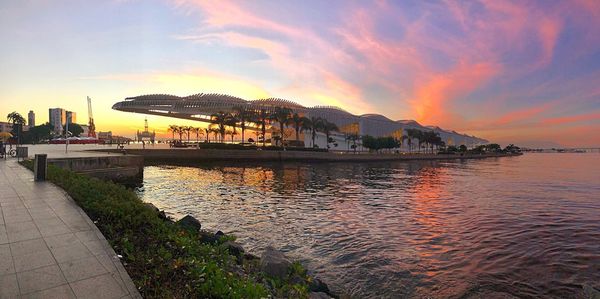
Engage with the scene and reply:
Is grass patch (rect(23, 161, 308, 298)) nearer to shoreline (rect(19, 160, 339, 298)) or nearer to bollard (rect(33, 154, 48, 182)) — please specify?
shoreline (rect(19, 160, 339, 298))

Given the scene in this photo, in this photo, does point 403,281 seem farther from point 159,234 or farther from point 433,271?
point 159,234

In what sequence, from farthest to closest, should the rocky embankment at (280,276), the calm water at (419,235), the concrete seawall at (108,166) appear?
1. the concrete seawall at (108,166)
2. the calm water at (419,235)
3. the rocky embankment at (280,276)

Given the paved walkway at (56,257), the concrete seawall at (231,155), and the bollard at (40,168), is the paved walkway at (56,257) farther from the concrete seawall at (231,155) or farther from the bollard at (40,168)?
the concrete seawall at (231,155)

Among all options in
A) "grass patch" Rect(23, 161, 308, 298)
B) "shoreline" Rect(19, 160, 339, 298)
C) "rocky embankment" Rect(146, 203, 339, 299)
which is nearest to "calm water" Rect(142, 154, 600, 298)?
"rocky embankment" Rect(146, 203, 339, 299)

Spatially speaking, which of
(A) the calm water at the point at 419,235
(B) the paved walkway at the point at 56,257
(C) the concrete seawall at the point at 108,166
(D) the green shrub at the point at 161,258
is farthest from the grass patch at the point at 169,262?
(C) the concrete seawall at the point at 108,166

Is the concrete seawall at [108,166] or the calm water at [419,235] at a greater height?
the concrete seawall at [108,166]

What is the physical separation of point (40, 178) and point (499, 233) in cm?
2229

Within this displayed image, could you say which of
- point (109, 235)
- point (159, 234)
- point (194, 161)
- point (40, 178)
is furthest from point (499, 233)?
point (194, 161)

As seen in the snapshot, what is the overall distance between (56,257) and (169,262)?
2.24 metres

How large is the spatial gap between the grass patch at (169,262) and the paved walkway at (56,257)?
0.92ft

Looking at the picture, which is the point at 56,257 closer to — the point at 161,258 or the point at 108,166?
the point at 161,258

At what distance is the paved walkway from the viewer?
215 inches

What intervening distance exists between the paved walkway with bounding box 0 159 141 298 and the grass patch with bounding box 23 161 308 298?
11.1 inches

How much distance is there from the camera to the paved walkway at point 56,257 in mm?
5461
